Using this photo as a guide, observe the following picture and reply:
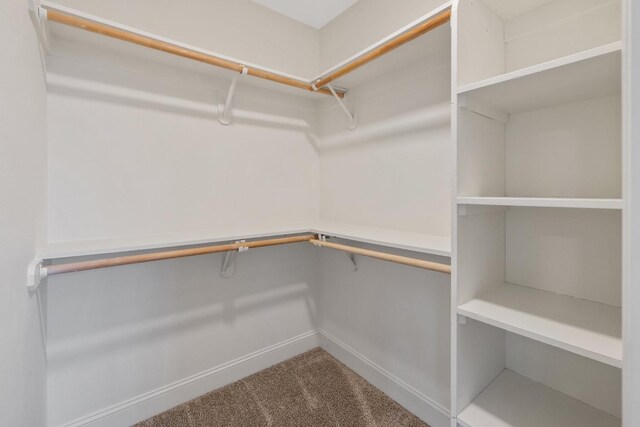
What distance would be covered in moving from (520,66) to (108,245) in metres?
1.77

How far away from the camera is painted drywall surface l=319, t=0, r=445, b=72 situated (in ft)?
4.81

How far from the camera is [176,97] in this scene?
1.51 meters

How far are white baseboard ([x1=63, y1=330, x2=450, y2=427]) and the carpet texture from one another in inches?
1.5

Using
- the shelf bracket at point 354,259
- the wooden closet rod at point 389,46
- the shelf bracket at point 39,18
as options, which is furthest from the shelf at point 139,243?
the wooden closet rod at point 389,46

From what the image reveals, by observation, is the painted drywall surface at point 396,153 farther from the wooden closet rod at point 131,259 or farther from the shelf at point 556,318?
the wooden closet rod at point 131,259

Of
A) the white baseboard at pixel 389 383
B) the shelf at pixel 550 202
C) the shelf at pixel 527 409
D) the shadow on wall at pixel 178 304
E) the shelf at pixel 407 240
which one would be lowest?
the white baseboard at pixel 389 383

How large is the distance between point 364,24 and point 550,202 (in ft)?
4.98

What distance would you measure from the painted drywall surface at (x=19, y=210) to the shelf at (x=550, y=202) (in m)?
1.32

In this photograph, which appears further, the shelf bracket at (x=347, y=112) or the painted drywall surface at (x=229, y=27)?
the shelf bracket at (x=347, y=112)

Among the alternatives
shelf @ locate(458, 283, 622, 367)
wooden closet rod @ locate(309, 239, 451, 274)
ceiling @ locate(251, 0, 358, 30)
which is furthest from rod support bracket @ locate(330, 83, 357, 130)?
shelf @ locate(458, 283, 622, 367)

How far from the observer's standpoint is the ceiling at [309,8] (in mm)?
1768

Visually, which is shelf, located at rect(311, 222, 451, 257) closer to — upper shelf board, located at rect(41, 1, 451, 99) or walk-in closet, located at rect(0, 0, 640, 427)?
walk-in closet, located at rect(0, 0, 640, 427)

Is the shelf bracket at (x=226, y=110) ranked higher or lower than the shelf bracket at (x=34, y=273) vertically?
higher

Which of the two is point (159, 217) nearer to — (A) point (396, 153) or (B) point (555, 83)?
(A) point (396, 153)
